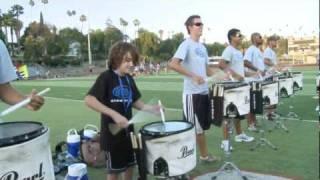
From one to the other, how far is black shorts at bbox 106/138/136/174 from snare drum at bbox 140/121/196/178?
14.5 inches

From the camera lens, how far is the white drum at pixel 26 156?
7.04 feet

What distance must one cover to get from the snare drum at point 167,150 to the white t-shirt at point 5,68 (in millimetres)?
1094

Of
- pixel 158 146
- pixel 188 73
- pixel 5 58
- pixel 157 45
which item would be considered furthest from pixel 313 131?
pixel 157 45

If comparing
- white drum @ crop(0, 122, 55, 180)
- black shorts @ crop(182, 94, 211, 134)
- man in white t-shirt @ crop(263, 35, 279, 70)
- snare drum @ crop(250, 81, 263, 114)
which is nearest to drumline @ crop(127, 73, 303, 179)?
white drum @ crop(0, 122, 55, 180)

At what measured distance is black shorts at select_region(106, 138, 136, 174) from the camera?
3.69 m

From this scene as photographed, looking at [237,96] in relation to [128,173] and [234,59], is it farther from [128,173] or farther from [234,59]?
[128,173]

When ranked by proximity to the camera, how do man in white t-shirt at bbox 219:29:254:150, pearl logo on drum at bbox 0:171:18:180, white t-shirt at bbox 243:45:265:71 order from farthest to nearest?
white t-shirt at bbox 243:45:265:71
man in white t-shirt at bbox 219:29:254:150
pearl logo on drum at bbox 0:171:18:180

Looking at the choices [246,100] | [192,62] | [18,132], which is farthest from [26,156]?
[246,100]

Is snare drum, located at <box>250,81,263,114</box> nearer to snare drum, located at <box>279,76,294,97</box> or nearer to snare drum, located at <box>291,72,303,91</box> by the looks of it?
snare drum, located at <box>279,76,294,97</box>

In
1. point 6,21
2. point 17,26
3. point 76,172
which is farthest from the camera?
point 17,26

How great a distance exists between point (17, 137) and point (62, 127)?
25.2 feet

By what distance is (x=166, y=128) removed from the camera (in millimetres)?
3527

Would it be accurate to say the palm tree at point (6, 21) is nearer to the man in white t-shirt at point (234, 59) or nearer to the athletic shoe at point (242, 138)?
the man in white t-shirt at point (234, 59)

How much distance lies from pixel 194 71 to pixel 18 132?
341cm
